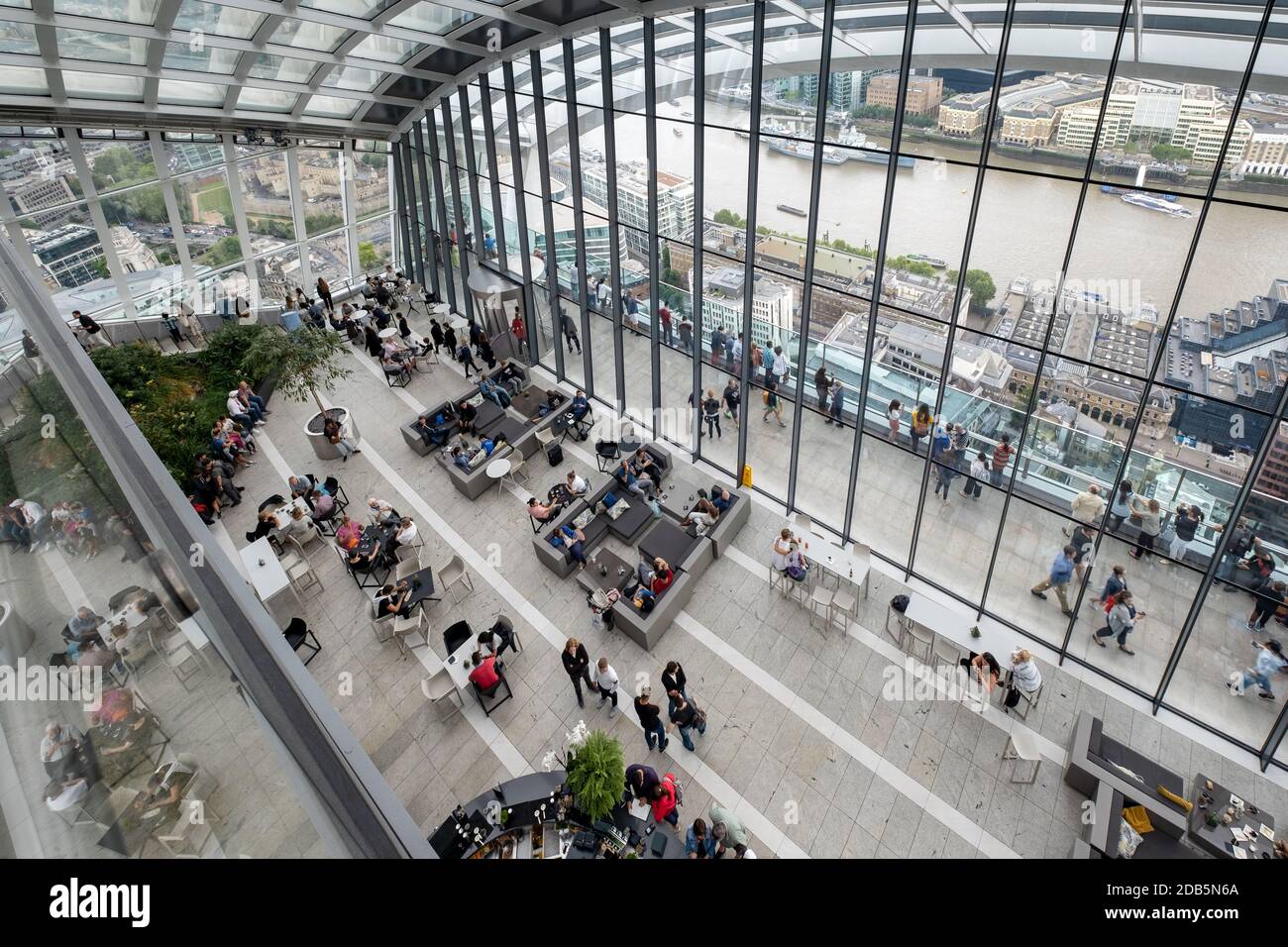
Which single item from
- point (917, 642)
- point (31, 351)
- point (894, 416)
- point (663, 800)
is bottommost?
point (917, 642)

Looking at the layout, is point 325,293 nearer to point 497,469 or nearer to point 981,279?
point 497,469

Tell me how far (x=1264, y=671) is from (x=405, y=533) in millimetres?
13157

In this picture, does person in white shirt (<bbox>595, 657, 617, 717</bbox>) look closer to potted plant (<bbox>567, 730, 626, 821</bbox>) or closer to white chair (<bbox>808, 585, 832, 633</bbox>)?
potted plant (<bbox>567, 730, 626, 821</bbox>)

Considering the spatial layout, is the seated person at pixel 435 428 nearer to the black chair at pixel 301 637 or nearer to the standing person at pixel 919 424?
the black chair at pixel 301 637

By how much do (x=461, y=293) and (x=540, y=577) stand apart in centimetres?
1154

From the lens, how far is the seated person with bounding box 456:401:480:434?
610 inches

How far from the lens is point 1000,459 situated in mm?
10328

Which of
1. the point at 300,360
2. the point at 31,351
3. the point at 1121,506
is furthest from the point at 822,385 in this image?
the point at 300,360

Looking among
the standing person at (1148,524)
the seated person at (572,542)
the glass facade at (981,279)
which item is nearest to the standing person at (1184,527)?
the glass facade at (981,279)

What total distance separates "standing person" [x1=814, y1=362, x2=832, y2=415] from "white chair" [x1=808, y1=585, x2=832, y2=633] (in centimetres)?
316

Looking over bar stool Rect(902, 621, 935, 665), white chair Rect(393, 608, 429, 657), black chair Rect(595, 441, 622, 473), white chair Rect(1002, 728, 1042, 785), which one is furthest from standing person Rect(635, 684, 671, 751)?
black chair Rect(595, 441, 622, 473)

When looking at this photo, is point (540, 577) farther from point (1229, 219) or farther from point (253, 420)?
point (1229, 219)

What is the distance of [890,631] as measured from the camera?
11.5 metres

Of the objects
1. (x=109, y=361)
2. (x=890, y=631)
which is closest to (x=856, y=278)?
(x=890, y=631)
